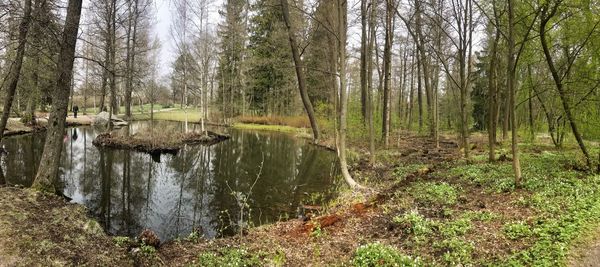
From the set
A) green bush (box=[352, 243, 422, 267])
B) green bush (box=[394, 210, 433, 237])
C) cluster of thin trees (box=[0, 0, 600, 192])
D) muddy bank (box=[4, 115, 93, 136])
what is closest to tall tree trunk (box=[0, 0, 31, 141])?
cluster of thin trees (box=[0, 0, 600, 192])

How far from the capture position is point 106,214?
951 cm

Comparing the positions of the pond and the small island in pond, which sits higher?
the small island in pond

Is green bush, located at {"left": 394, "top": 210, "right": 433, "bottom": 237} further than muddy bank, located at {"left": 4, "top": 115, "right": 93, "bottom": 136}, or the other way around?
muddy bank, located at {"left": 4, "top": 115, "right": 93, "bottom": 136}

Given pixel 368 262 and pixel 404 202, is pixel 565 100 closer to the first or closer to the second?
pixel 404 202

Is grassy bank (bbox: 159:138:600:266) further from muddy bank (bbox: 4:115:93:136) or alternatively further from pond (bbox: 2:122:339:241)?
muddy bank (bbox: 4:115:93:136)

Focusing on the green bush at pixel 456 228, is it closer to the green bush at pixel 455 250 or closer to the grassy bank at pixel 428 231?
the grassy bank at pixel 428 231

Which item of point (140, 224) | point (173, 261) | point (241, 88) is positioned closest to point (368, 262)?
point (173, 261)

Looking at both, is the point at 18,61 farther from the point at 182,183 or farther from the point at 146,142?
the point at 146,142

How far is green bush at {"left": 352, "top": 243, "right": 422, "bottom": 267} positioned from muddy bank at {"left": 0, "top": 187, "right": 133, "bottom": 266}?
3.79 m

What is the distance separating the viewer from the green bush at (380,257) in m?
5.51

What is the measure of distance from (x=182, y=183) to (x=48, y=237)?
23.3 ft

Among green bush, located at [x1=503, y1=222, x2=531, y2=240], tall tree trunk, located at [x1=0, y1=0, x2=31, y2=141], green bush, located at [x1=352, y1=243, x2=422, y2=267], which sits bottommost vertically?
green bush, located at [x1=352, y1=243, x2=422, y2=267]

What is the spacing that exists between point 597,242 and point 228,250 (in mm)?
5796

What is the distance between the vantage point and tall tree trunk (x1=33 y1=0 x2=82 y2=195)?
29.9 feet
